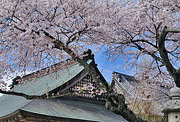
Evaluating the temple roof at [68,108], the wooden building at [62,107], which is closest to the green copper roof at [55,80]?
the wooden building at [62,107]

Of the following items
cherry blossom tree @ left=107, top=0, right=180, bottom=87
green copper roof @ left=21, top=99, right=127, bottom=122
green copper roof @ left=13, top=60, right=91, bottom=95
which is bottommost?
green copper roof @ left=21, top=99, right=127, bottom=122

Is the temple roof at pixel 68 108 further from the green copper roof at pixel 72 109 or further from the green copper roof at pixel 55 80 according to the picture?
the green copper roof at pixel 55 80

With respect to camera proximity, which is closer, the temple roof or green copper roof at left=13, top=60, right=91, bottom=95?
the temple roof

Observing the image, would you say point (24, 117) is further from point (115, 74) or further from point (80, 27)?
point (115, 74)

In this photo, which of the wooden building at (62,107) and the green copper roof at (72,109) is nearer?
the wooden building at (62,107)

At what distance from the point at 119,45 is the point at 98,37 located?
1083mm

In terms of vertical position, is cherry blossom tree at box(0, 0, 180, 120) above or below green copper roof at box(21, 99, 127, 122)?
above

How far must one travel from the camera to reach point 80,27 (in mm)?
5992

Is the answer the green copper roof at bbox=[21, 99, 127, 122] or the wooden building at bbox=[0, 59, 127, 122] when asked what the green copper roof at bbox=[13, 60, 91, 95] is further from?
the green copper roof at bbox=[21, 99, 127, 122]

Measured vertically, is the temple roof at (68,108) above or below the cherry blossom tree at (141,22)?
below

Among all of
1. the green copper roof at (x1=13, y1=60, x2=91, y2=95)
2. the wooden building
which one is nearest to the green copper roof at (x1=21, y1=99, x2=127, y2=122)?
the wooden building

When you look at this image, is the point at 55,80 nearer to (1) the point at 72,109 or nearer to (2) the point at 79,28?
(1) the point at 72,109

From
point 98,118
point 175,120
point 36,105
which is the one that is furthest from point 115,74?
point 175,120

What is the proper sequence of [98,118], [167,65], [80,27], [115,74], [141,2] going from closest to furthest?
[167,65], [80,27], [141,2], [98,118], [115,74]
